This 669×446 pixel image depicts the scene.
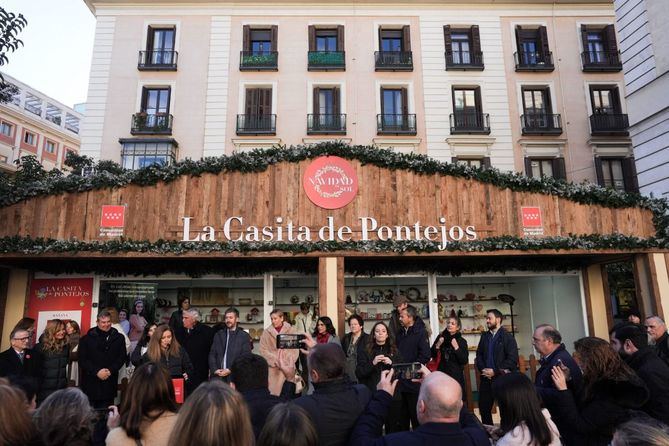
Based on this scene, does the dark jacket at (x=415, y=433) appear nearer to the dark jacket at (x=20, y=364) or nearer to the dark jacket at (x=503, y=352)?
the dark jacket at (x=503, y=352)

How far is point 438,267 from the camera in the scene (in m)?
9.56

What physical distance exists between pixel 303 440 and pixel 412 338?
4.33 m

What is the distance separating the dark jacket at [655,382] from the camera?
3527 mm

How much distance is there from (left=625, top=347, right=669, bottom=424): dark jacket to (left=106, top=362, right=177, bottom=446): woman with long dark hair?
355 centimetres

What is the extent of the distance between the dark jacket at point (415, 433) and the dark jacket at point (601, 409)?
1.10m

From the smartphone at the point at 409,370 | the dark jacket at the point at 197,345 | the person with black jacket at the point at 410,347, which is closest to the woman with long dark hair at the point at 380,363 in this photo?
the person with black jacket at the point at 410,347

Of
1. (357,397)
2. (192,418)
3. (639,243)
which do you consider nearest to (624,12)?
(639,243)

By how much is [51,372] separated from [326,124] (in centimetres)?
1459

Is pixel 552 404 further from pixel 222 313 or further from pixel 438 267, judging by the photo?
pixel 222 313

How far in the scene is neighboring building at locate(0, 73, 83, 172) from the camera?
41.1 meters

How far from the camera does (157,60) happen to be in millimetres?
19406

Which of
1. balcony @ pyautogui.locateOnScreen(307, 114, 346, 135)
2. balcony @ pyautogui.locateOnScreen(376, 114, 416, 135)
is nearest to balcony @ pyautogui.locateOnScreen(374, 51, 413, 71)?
balcony @ pyautogui.locateOnScreen(376, 114, 416, 135)

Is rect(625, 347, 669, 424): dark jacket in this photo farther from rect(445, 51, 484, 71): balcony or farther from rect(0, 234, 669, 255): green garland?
rect(445, 51, 484, 71): balcony

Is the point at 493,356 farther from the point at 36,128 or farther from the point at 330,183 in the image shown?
the point at 36,128
